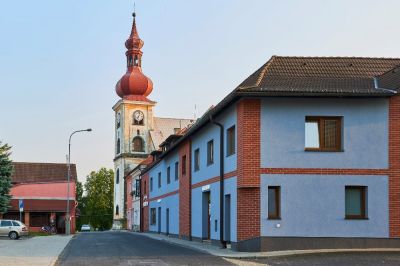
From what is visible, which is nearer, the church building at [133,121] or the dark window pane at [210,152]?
the dark window pane at [210,152]

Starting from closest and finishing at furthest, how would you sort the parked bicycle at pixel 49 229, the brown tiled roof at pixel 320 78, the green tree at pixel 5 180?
1. the brown tiled roof at pixel 320 78
2. the green tree at pixel 5 180
3. the parked bicycle at pixel 49 229

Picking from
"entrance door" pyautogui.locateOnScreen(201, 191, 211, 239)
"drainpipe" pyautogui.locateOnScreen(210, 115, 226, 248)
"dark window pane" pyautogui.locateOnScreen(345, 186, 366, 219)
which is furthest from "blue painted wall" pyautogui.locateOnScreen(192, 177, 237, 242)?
"dark window pane" pyautogui.locateOnScreen(345, 186, 366, 219)

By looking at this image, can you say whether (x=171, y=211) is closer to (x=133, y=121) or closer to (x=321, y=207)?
(x=321, y=207)

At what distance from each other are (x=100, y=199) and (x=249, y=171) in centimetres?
9579

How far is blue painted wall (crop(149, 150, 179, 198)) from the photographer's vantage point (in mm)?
41847

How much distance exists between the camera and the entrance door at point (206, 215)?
31.0 metres

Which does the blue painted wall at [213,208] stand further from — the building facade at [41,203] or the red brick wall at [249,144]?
the building facade at [41,203]

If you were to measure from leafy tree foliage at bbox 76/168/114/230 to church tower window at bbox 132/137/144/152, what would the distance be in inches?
912

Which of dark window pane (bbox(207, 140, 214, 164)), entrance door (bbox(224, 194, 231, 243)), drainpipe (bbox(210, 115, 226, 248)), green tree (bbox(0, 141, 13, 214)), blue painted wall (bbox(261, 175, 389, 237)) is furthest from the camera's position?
green tree (bbox(0, 141, 13, 214))

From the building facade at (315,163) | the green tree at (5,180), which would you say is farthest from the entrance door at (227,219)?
the green tree at (5,180)

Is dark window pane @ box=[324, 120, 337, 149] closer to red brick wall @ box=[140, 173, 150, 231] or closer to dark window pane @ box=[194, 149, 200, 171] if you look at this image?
dark window pane @ box=[194, 149, 200, 171]

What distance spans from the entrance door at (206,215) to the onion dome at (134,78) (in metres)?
64.6

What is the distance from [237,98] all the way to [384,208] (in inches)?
264

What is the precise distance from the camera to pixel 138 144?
96688 millimetres
